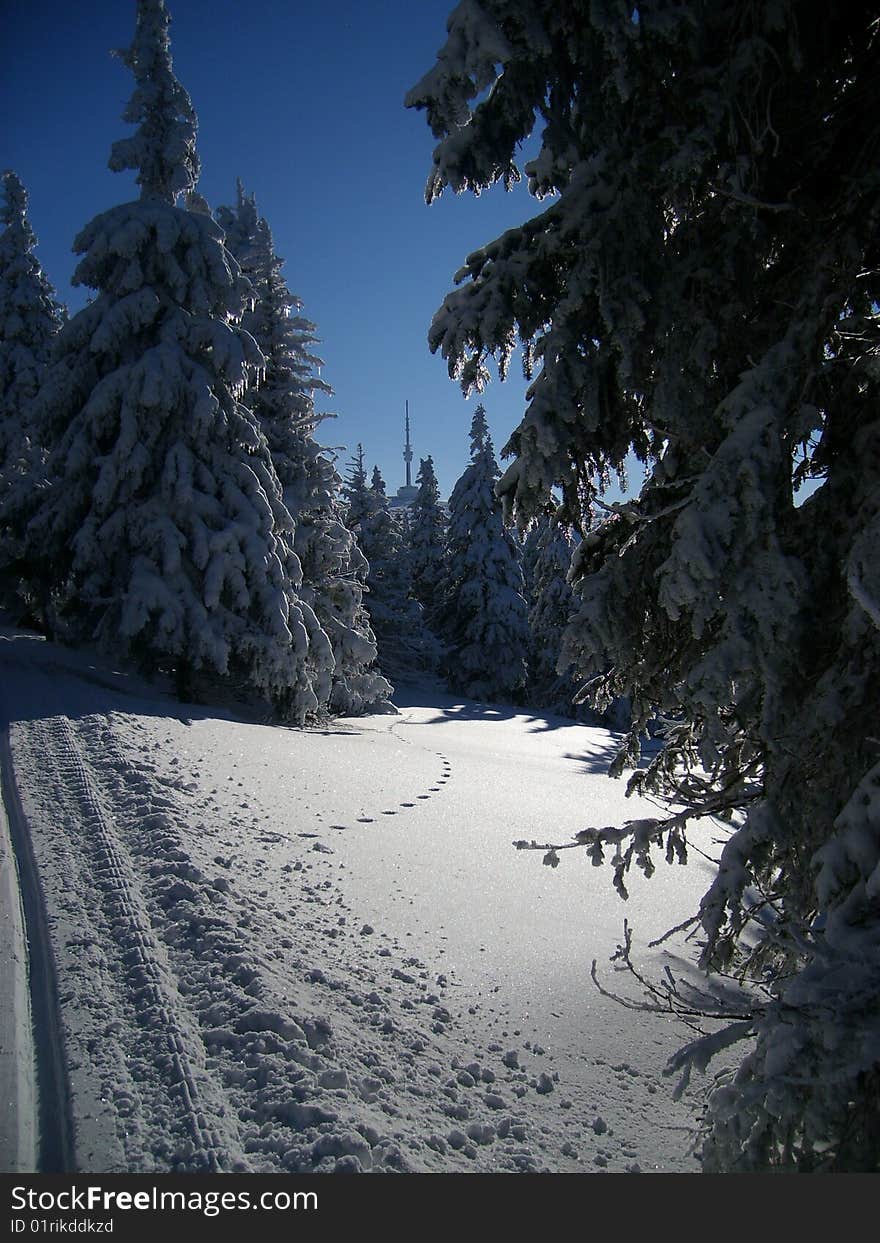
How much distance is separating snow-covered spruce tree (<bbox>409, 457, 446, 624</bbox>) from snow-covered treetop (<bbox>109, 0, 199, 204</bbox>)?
67.8 ft

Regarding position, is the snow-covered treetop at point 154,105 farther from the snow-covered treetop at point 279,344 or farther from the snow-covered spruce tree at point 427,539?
the snow-covered spruce tree at point 427,539

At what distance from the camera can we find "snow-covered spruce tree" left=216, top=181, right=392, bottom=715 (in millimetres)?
16797

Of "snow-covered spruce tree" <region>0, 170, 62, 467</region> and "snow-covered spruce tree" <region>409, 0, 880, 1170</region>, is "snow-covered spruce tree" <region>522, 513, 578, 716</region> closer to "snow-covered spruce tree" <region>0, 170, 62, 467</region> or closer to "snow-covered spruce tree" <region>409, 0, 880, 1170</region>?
"snow-covered spruce tree" <region>409, 0, 880, 1170</region>

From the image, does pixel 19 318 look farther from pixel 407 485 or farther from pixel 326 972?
pixel 407 485

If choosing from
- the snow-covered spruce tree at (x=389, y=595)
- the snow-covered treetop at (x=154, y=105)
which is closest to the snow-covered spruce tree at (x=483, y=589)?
the snow-covered spruce tree at (x=389, y=595)

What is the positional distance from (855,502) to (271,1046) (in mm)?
3810

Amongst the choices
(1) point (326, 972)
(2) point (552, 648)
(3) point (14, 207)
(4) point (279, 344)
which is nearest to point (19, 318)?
(3) point (14, 207)

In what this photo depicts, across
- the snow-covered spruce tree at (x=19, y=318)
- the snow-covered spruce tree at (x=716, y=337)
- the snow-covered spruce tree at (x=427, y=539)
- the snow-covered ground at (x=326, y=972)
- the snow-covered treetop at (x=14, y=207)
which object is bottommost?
the snow-covered ground at (x=326, y=972)

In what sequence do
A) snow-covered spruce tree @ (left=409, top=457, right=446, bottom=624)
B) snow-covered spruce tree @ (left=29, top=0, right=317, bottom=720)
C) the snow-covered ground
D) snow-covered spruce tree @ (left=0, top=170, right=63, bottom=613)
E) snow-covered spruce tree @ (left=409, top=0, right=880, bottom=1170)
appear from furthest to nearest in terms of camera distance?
snow-covered spruce tree @ (left=409, top=457, right=446, bottom=624)
snow-covered spruce tree @ (left=0, top=170, right=63, bottom=613)
snow-covered spruce tree @ (left=29, top=0, right=317, bottom=720)
the snow-covered ground
snow-covered spruce tree @ (left=409, top=0, right=880, bottom=1170)

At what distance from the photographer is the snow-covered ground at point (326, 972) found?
9.97 feet

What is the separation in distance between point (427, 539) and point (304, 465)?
1805 centimetres

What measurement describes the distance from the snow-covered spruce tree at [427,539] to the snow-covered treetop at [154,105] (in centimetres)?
2066

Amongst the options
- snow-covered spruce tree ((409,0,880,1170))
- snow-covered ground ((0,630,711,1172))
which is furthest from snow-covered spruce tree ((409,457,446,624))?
snow-covered spruce tree ((409,0,880,1170))

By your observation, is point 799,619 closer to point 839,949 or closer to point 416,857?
point 839,949
